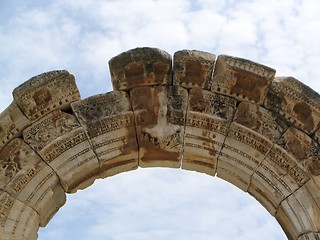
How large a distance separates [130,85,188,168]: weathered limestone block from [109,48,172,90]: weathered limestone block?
12 centimetres

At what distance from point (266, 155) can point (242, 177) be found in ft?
1.56

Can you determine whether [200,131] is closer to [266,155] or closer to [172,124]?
[172,124]

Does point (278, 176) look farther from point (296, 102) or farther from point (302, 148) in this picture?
point (296, 102)

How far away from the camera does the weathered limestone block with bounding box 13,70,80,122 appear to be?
28.9 feet

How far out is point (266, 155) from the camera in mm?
9094

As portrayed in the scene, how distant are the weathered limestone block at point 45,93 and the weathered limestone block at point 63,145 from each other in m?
0.12

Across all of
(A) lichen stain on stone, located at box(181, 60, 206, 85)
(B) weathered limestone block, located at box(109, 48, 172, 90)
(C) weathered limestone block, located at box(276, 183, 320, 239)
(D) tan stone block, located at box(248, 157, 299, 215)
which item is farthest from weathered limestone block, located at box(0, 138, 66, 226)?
(C) weathered limestone block, located at box(276, 183, 320, 239)

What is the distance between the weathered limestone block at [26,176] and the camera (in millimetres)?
8680

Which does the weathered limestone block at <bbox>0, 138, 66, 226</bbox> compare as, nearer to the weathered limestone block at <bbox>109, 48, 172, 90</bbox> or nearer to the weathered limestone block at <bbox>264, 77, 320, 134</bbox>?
the weathered limestone block at <bbox>109, 48, 172, 90</bbox>

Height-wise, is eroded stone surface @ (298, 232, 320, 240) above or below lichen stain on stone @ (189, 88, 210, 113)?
below

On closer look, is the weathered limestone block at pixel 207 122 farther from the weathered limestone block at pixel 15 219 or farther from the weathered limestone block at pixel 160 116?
the weathered limestone block at pixel 15 219

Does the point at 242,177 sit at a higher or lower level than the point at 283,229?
higher

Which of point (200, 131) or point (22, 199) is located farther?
point (200, 131)

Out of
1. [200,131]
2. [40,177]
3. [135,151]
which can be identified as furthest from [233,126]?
[40,177]
